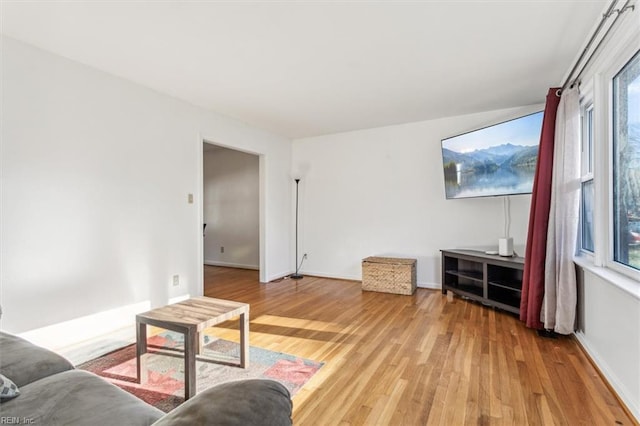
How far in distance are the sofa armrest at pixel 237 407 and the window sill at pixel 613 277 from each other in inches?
75.5

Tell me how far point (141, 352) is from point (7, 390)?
0.95 m

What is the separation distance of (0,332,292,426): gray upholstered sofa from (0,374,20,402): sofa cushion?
10 millimetres

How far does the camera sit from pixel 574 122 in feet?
8.08

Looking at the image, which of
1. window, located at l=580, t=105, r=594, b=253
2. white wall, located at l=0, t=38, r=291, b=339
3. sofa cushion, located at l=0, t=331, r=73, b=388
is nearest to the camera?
sofa cushion, located at l=0, t=331, r=73, b=388

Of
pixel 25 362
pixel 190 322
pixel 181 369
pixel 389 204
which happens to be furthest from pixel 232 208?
pixel 25 362

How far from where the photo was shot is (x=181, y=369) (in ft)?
6.88

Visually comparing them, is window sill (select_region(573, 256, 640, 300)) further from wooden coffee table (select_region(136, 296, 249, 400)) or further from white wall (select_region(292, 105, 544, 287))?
wooden coffee table (select_region(136, 296, 249, 400))

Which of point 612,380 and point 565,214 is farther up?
point 565,214

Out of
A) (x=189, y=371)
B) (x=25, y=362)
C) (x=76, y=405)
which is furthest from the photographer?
(x=189, y=371)

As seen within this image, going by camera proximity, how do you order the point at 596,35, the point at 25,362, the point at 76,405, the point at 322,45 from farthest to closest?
1. the point at 322,45
2. the point at 596,35
3. the point at 25,362
4. the point at 76,405

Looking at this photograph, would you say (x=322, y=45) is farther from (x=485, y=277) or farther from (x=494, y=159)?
(x=485, y=277)

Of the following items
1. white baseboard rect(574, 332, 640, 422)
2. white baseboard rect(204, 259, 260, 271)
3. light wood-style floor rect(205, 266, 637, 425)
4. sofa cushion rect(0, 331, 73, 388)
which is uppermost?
sofa cushion rect(0, 331, 73, 388)

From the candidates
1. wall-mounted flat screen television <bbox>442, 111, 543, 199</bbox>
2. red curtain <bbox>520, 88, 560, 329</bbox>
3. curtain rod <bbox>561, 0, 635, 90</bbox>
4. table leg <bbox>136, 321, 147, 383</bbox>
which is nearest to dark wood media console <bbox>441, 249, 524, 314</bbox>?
red curtain <bbox>520, 88, 560, 329</bbox>

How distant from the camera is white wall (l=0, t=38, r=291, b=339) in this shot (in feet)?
7.28
